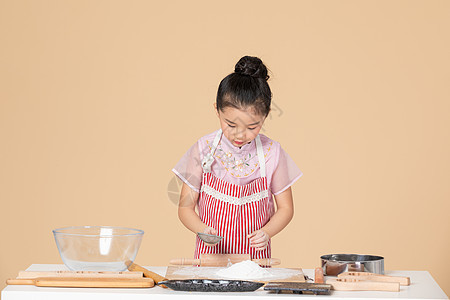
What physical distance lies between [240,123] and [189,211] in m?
0.34

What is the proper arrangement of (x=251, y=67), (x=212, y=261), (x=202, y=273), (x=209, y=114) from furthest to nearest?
(x=209, y=114) → (x=251, y=67) → (x=212, y=261) → (x=202, y=273)

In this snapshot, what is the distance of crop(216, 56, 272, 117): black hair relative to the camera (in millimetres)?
1881

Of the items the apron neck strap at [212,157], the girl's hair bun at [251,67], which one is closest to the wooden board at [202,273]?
the apron neck strap at [212,157]

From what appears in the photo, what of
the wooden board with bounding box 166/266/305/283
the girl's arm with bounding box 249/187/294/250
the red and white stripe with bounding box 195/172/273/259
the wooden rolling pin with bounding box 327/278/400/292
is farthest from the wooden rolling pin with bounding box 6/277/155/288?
the red and white stripe with bounding box 195/172/273/259

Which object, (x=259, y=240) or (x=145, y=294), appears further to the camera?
(x=259, y=240)

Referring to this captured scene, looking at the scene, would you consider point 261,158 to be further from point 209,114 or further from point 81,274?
point 209,114

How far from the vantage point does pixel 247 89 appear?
1896 mm

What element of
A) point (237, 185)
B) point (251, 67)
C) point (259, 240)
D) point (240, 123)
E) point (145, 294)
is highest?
point (251, 67)

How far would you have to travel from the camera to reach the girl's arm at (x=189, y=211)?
6.54ft

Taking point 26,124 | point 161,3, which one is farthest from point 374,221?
point 26,124

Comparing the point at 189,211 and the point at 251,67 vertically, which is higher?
the point at 251,67

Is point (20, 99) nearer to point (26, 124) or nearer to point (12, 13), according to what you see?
point (26, 124)

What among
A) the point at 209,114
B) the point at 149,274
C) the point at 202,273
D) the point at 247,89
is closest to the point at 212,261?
the point at 202,273

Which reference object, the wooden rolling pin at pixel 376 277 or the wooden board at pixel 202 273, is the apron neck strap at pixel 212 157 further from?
the wooden rolling pin at pixel 376 277
